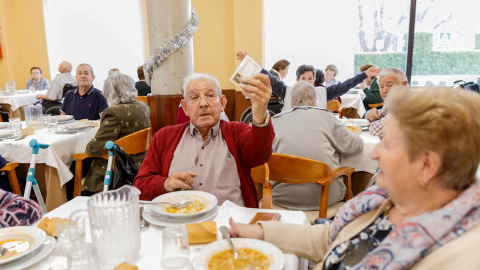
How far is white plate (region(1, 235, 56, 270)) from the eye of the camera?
1.08 m

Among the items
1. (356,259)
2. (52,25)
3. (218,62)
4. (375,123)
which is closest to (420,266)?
(356,259)

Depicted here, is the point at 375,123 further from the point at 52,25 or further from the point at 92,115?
the point at 52,25

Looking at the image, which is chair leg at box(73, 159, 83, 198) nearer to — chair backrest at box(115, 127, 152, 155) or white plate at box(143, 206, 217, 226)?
chair backrest at box(115, 127, 152, 155)

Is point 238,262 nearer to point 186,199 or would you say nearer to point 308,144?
point 186,199

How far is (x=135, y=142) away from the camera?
2768 mm

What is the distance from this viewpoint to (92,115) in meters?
4.39

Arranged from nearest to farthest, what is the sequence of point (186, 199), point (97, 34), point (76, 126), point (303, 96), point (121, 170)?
1. point (186, 199)
2. point (121, 170)
3. point (303, 96)
4. point (76, 126)
5. point (97, 34)

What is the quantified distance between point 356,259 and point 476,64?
24.9 ft

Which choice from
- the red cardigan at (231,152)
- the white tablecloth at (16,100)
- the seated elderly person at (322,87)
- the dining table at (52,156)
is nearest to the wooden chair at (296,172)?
the red cardigan at (231,152)

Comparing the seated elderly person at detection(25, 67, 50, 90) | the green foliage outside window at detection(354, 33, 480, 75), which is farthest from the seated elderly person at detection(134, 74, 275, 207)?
the seated elderly person at detection(25, 67, 50, 90)

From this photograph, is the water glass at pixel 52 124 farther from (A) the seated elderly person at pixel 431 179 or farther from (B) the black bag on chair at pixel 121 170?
(A) the seated elderly person at pixel 431 179

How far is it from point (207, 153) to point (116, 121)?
149 centimetres

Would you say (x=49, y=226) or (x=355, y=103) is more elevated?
(x=49, y=226)

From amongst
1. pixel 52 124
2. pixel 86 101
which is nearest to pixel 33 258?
pixel 52 124
